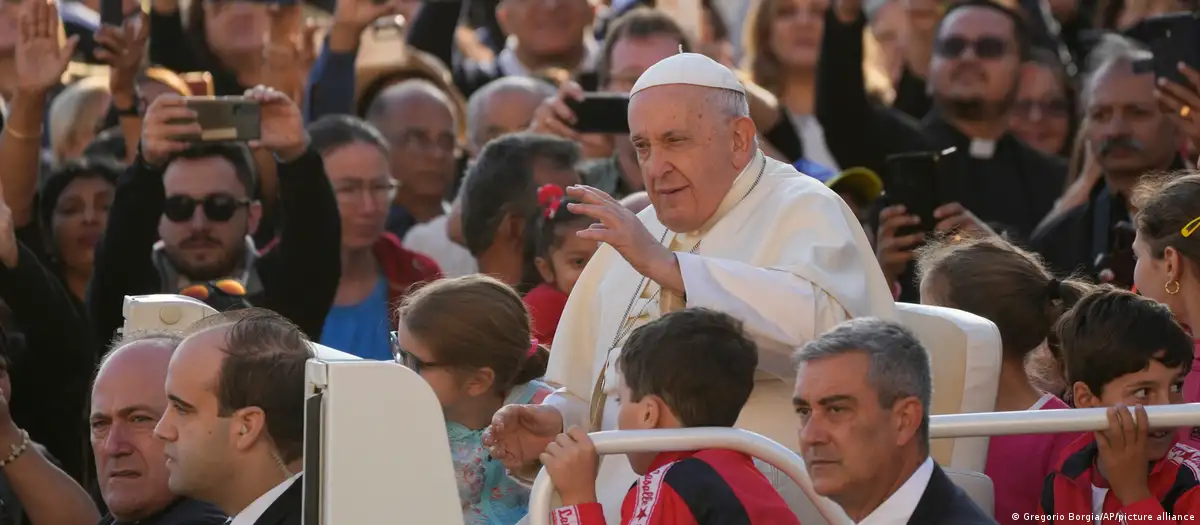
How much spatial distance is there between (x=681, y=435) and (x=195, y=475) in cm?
118

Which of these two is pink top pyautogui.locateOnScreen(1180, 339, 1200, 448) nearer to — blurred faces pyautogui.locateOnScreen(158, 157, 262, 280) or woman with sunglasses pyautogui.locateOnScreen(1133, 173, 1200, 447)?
woman with sunglasses pyautogui.locateOnScreen(1133, 173, 1200, 447)

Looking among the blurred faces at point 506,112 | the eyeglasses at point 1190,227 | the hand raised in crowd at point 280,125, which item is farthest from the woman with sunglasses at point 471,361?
the blurred faces at point 506,112

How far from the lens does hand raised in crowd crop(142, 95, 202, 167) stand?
269 inches

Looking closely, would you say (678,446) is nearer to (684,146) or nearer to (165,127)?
(684,146)

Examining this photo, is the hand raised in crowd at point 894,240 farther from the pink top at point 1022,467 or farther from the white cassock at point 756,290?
the pink top at point 1022,467

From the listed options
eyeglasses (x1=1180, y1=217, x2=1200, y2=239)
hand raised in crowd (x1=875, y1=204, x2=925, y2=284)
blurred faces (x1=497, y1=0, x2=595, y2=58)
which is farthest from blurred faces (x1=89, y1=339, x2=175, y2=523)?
blurred faces (x1=497, y1=0, x2=595, y2=58)

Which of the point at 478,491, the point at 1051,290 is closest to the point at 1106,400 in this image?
the point at 1051,290

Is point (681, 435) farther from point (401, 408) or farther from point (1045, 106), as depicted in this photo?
point (1045, 106)

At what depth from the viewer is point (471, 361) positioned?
5.11 metres

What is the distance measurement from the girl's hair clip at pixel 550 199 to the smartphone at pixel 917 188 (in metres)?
1.14

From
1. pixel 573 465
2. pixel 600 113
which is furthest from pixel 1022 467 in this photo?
pixel 600 113

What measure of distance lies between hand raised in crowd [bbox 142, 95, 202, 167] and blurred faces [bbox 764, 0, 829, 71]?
11.0ft

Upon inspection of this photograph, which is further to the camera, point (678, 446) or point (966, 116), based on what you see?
point (966, 116)

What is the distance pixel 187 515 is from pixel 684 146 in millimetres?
1535
